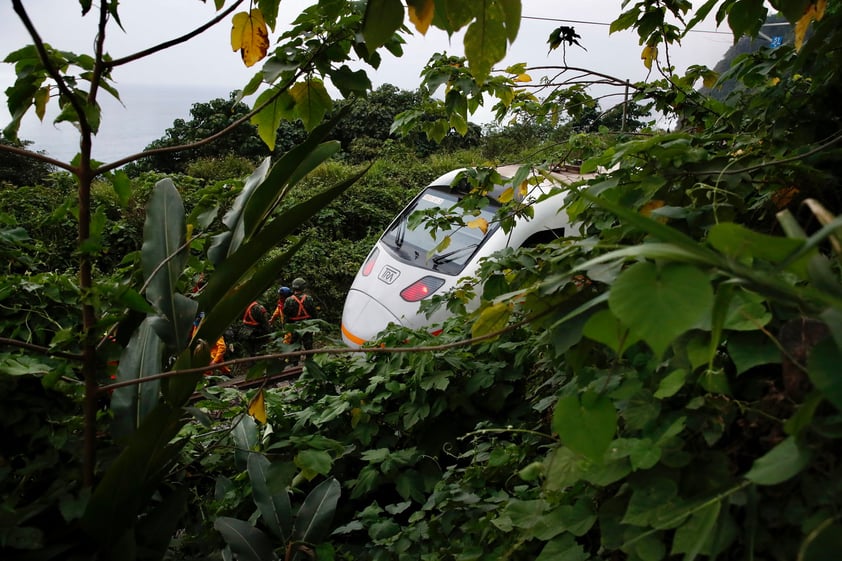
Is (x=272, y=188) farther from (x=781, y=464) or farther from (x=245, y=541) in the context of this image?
(x=781, y=464)

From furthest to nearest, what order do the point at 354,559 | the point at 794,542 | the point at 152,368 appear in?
the point at 354,559 < the point at 152,368 < the point at 794,542

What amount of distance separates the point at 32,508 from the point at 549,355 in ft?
4.02

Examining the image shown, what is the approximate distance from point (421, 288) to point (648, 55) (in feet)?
11.1

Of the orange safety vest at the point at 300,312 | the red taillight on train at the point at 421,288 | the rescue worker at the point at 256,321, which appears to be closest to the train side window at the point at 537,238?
the red taillight on train at the point at 421,288

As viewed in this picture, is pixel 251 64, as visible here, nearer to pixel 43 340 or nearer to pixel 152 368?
pixel 152 368

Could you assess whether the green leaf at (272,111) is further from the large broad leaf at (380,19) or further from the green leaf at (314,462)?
the green leaf at (314,462)

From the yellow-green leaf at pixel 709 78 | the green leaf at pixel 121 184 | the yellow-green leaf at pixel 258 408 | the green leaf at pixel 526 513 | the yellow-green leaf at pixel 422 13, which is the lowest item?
the green leaf at pixel 526 513

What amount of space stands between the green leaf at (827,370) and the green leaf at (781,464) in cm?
12

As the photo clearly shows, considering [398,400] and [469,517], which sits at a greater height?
[398,400]

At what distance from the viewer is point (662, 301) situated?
54cm

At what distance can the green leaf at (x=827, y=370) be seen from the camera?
492 mm

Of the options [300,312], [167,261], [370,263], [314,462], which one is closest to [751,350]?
[314,462]

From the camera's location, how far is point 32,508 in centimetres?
118

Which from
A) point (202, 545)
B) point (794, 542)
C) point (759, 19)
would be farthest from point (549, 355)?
point (759, 19)
